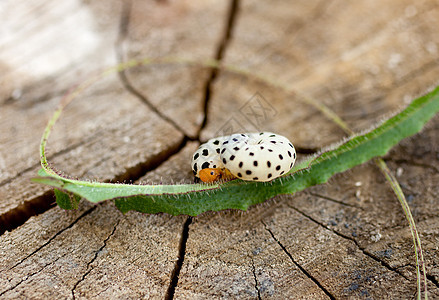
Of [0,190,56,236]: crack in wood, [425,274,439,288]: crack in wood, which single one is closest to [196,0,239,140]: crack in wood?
[0,190,56,236]: crack in wood

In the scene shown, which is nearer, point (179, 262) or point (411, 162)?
point (179, 262)

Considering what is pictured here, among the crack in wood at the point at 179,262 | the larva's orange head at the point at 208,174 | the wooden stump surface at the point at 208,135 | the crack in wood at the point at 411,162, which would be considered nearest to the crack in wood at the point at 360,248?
the wooden stump surface at the point at 208,135

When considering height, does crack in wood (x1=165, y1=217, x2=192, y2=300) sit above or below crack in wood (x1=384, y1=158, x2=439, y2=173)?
above

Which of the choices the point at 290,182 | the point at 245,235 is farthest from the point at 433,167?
the point at 245,235

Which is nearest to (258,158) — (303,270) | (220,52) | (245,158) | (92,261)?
(245,158)

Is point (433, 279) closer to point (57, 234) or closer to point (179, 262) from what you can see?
point (179, 262)

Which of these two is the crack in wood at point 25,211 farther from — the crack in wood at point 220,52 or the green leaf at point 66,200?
the crack in wood at point 220,52

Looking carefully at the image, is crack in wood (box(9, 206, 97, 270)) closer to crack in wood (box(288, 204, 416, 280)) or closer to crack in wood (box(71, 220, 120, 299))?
crack in wood (box(71, 220, 120, 299))
